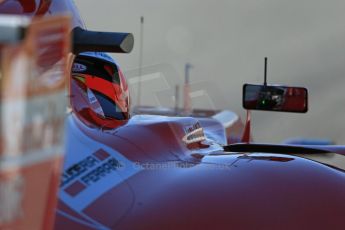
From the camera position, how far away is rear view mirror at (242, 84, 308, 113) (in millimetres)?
3857

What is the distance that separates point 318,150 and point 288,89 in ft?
2.68

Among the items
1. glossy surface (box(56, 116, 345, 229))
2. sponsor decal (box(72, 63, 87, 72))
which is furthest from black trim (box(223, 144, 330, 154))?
glossy surface (box(56, 116, 345, 229))

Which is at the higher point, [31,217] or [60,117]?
[60,117]

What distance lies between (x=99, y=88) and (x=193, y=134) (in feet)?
2.20

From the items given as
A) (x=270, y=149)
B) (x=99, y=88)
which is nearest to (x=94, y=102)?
(x=99, y=88)

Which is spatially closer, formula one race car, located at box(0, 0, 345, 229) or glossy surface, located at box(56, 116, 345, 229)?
formula one race car, located at box(0, 0, 345, 229)

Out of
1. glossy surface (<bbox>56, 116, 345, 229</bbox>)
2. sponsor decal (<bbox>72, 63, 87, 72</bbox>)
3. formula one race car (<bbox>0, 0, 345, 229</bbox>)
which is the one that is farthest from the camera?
sponsor decal (<bbox>72, 63, 87, 72</bbox>)

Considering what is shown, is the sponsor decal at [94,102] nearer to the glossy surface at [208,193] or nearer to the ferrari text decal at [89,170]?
the glossy surface at [208,193]

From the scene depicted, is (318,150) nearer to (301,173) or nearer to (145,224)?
(301,173)

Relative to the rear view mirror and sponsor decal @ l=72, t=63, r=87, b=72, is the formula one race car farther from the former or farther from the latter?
the rear view mirror

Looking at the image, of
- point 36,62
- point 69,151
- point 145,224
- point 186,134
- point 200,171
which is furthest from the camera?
point 186,134

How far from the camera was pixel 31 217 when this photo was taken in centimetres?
96

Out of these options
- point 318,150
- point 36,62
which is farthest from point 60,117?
point 318,150

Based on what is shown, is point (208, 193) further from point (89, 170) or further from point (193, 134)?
point (193, 134)
